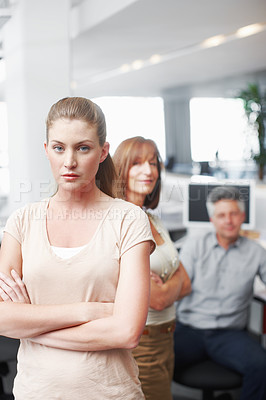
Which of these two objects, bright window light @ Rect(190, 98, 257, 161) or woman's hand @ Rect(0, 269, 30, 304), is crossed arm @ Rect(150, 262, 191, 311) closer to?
woman's hand @ Rect(0, 269, 30, 304)

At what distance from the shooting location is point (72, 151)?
3.65ft

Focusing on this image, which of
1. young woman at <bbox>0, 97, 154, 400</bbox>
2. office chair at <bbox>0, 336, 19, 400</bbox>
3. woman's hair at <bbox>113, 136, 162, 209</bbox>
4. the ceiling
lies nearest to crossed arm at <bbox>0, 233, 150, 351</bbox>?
young woman at <bbox>0, 97, 154, 400</bbox>

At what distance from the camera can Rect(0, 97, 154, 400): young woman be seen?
1105mm

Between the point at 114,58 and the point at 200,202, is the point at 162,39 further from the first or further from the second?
the point at 200,202

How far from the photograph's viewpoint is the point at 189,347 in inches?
94.0

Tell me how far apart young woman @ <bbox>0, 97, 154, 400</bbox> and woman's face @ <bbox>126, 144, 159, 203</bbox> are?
0.55 m

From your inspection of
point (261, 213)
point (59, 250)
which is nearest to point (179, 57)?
point (261, 213)

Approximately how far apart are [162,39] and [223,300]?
4089 millimetres

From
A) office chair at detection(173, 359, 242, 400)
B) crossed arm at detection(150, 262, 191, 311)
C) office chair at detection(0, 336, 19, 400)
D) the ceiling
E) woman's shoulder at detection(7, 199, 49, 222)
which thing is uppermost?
the ceiling

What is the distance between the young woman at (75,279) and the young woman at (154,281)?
541mm

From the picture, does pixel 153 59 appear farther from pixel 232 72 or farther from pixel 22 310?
pixel 22 310

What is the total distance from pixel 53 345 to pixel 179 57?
6.95 meters

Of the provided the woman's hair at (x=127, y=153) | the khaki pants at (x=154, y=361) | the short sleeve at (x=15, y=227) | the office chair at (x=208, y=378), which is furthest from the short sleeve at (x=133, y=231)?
the office chair at (x=208, y=378)

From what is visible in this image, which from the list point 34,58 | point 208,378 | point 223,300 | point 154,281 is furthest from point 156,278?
point 34,58
